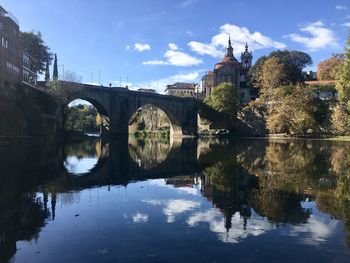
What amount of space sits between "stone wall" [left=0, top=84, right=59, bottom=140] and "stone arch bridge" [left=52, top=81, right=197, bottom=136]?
7.20 meters

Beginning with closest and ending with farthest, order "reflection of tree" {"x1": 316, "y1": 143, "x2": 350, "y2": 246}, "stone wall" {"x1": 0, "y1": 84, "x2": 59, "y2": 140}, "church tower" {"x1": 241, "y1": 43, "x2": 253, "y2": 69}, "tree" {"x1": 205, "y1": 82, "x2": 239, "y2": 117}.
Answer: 1. "reflection of tree" {"x1": 316, "y1": 143, "x2": 350, "y2": 246}
2. "stone wall" {"x1": 0, "y1": 84, "x2": 59, "y2": 140}
3. "tree" {"x1": 205, "y1": 82, "x2": 239, "y2": 117}
4. "church tower" {"x1": 241, "y1": 43, "x2": 253, "y2": 69}

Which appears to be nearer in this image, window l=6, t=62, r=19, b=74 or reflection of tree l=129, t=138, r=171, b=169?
reflection of tree l=129, t=138, r=171, b=169

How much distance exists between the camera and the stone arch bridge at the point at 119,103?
3501 inches

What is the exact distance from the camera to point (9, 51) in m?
66.2

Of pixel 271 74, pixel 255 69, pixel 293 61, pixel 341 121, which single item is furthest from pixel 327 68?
pixel 341 121

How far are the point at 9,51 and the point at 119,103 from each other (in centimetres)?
3739

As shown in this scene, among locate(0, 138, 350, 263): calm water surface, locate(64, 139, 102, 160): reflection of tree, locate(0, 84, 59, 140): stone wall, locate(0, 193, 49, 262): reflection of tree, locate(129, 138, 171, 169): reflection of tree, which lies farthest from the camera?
locate(0, 84, 59, 140): stone wall

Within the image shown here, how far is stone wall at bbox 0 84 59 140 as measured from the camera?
5351cm

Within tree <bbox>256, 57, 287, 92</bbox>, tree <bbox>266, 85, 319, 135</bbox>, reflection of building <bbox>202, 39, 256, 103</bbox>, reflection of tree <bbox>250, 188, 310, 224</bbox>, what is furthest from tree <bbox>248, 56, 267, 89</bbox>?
reflection of tree <bbox>250, 188, 310, 224</bbox>

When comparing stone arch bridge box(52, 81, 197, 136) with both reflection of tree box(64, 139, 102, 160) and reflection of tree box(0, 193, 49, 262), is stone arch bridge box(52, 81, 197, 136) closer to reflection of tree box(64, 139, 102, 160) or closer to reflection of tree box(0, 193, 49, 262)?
reflection of tree box(64, 139, 102, 160)

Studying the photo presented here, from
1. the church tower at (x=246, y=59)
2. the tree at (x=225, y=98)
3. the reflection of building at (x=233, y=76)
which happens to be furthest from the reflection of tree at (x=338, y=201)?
the church tower at (x=246, y=59)

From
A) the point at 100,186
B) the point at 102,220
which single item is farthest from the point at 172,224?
the point at 100,186

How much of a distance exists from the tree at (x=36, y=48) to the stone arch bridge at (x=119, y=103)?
2148cm

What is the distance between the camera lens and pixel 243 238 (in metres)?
11.8
